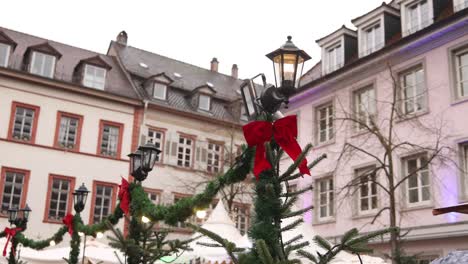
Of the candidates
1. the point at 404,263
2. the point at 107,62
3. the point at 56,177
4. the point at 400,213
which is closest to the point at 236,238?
the point at 404,263

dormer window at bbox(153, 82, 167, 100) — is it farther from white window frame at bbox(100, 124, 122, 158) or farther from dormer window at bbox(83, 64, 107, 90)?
white window frame at bbox(100, 124, 122, 158)

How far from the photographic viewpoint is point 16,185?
27.1 m

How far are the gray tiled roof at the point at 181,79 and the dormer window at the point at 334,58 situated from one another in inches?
437

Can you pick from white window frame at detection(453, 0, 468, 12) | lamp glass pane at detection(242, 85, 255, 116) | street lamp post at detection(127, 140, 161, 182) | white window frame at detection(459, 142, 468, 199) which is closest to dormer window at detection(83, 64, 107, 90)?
white window frame at detection(453, 0, 468, 12)

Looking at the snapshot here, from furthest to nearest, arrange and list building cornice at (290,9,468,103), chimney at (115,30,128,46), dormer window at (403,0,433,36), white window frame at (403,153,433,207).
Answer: chimney at (115,30,128,46) < dormer window at (403,0,433,36) < white window frame at (403,153,433,207) < building cornice at (290,9,468,103)

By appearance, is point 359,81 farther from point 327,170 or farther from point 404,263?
point 404,263

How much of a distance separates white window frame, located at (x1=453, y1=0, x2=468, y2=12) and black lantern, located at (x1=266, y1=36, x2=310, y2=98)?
14.4 m

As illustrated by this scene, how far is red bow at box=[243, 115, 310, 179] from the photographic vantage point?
196 inches

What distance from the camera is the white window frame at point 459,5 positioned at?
1809 cm

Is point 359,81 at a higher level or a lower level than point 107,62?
lower

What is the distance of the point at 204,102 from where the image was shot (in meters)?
34.8

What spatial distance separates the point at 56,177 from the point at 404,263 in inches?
800

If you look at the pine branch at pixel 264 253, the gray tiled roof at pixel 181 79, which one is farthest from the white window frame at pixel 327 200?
the pine branch at pixel 264 253

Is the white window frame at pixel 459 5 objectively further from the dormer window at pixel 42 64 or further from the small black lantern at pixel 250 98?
the dormer window at pixel 42 64
